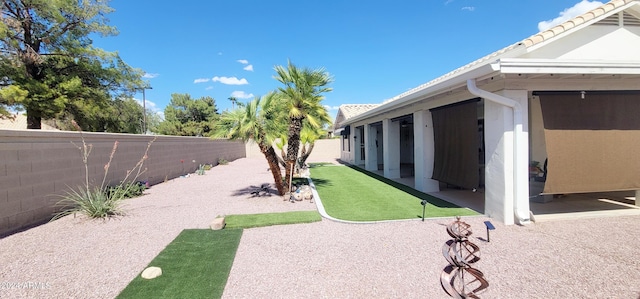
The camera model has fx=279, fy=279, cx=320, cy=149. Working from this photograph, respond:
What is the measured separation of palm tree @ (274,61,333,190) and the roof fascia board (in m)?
5.48

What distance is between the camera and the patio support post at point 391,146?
1327cm

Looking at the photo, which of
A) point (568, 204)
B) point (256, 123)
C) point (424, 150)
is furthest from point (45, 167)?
point (568, 204)

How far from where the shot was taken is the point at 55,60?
19.0 meters

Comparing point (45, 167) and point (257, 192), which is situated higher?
point (45, 167)

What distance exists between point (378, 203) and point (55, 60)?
77.8ft

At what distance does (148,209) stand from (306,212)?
4.76 meters

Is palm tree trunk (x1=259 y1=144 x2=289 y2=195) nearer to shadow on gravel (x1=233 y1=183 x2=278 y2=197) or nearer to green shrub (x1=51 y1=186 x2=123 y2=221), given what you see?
shadow on gravel (x1=233 y1=183 x2=278 y2=197)

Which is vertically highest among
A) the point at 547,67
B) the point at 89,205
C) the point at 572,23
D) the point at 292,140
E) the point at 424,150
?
the point at 572,23

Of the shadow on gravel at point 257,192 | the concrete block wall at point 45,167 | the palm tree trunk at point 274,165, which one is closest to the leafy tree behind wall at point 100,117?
the concrete block wall at point 45,167

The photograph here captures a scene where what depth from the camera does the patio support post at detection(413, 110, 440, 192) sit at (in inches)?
381

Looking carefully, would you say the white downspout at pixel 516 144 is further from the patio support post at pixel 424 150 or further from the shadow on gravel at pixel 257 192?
the shadow on gravel at pixel 257 192

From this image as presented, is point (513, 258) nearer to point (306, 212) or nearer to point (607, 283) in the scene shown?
point (607, 283)

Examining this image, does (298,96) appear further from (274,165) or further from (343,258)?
(343,258)

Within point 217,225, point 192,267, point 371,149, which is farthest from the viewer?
point 371,149
